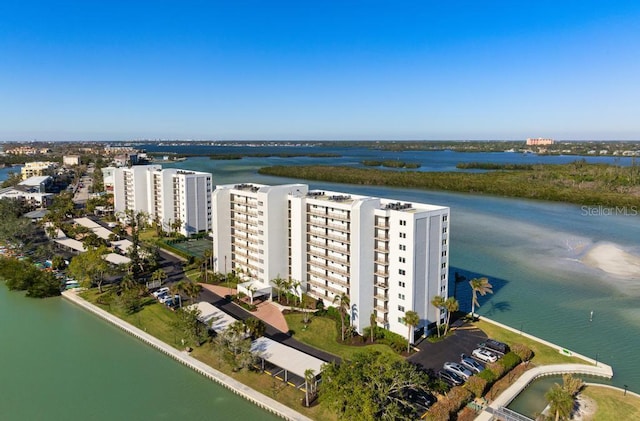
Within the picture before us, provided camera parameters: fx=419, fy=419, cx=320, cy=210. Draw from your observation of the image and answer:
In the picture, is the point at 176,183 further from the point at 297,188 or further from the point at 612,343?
the point at 612,343

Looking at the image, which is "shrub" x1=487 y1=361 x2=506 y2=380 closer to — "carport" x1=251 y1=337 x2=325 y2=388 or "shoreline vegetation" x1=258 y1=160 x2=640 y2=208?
"carport" x1=251 y1=337 x2=325 y2=388

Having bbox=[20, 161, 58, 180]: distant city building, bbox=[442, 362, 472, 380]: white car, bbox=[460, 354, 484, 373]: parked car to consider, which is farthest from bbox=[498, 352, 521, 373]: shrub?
bbox=[20, 161, 58, 180]: distant city building

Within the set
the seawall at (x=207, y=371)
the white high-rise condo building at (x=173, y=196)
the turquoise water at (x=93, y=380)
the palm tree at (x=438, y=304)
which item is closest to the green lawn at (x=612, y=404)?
the palm tree at (x=438, y=304)

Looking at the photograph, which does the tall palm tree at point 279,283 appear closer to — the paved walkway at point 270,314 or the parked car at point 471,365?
the paved walkway at point 270,314

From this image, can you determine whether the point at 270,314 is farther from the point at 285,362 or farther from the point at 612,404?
the point at 612,404

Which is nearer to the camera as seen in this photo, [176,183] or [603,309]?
[603,309]

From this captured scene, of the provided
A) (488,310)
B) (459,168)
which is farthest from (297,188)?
(459,168)
